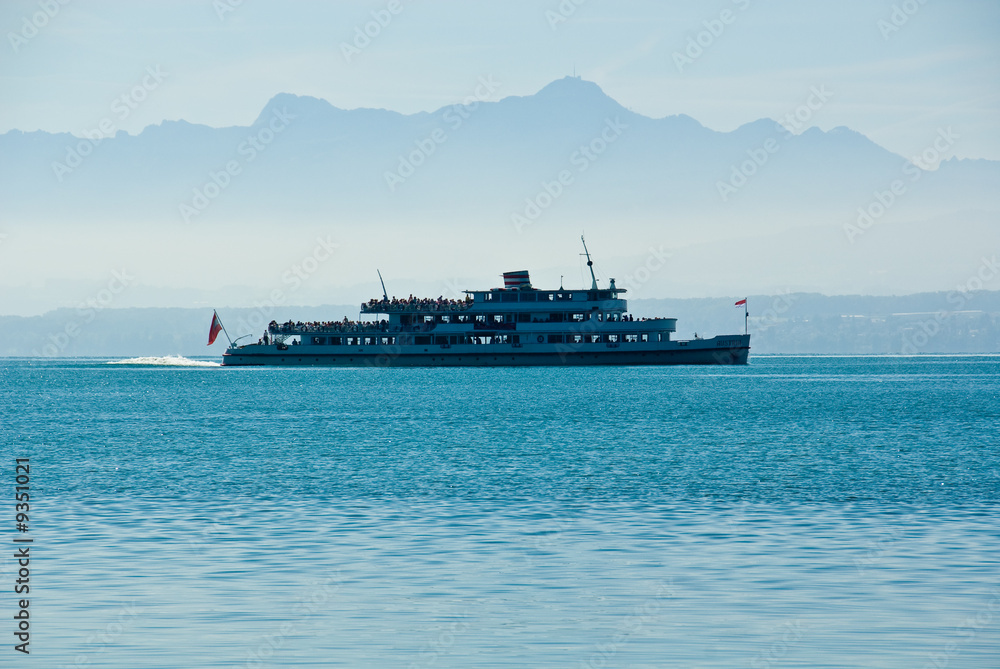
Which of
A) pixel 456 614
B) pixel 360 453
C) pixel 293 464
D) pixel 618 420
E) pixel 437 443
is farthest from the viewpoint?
pixel 618 420

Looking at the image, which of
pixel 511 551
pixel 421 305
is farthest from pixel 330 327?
pixel 511 551

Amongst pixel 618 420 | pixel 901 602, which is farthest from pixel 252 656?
pixel 618 420

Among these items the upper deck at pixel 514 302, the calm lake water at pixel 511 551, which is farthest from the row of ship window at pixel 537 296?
the calm lake water at pixel 511 551

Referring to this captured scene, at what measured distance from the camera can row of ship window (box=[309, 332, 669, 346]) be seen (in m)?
145

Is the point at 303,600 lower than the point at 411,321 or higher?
lower

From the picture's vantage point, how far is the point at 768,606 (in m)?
18.4

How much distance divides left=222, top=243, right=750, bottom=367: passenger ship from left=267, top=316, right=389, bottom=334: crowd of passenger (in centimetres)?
13

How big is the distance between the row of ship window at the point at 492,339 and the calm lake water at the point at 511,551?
88.6 meters

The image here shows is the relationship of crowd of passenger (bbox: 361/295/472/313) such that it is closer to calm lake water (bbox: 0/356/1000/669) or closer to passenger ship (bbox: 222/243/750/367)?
passenger ship (bbox: 222/243/750/367)

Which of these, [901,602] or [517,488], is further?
[517,488]

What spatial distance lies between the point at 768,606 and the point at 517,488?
16.6 metres

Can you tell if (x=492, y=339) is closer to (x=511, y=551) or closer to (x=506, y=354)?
(x=506, y=354)

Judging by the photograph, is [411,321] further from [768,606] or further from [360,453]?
[768,606]

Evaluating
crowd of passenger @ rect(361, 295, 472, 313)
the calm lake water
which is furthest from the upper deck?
the calm lake water
